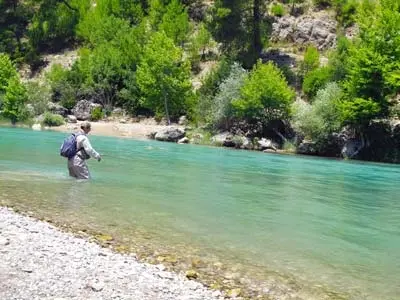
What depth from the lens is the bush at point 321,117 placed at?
49.7 meters

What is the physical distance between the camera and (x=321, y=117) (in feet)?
165

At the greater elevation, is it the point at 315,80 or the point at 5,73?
the point at 315,80

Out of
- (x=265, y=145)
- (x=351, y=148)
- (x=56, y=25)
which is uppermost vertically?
(x=56, y=25)

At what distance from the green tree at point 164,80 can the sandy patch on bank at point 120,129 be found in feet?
10.6

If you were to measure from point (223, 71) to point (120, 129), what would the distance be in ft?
46.0

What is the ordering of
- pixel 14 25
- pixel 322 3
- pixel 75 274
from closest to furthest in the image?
pixel 75 274 → pixel 322 3 → pixel 14 25

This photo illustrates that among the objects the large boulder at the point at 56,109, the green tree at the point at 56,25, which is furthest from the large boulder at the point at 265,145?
the green tree at the point at 56,25

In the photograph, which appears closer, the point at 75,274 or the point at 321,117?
the point at 75,274

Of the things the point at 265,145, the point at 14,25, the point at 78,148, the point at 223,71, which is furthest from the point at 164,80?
the point at 14,25

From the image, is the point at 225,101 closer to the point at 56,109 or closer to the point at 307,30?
the point at 56,109

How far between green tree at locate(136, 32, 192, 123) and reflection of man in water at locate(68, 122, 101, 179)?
45783 mm

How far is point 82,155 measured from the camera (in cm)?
1870

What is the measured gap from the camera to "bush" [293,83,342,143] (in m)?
49.7

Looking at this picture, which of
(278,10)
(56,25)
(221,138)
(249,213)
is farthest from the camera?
(56,25)
